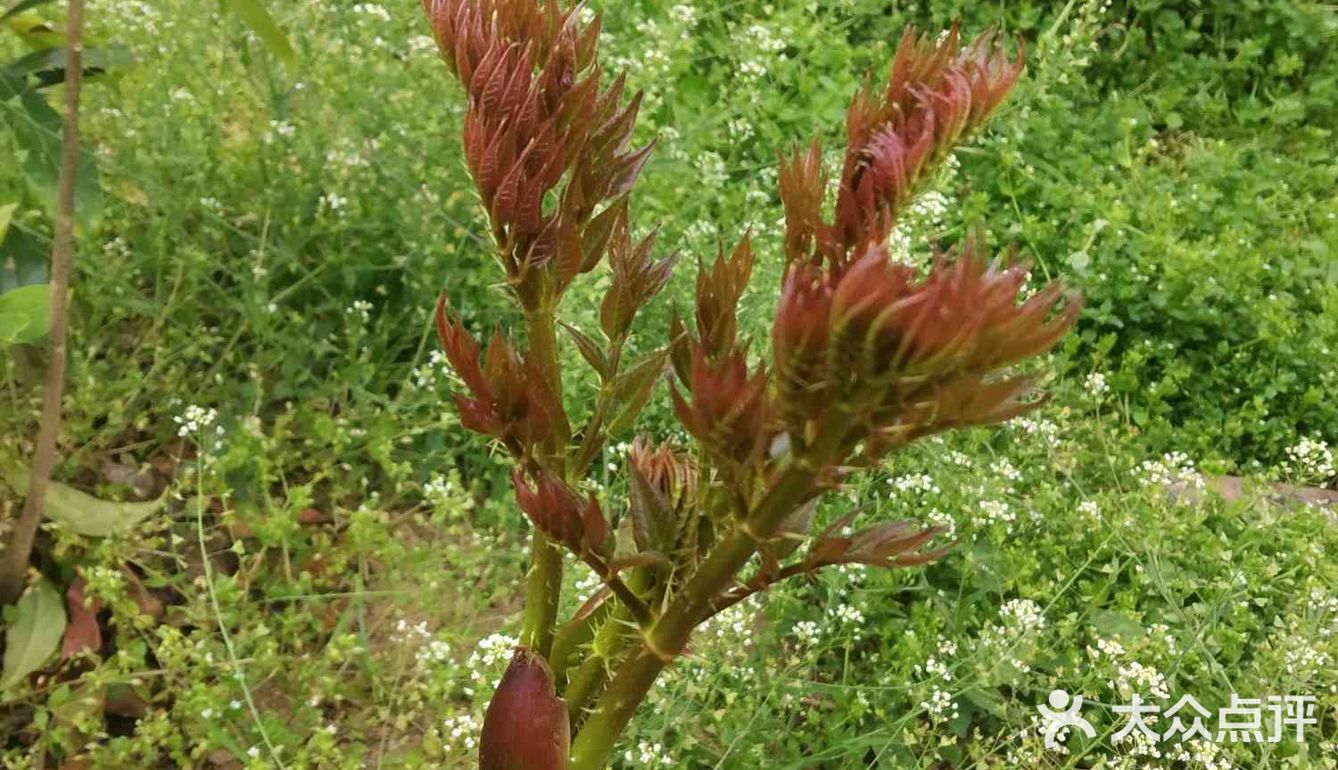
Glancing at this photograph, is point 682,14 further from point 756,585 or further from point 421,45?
point 756,585

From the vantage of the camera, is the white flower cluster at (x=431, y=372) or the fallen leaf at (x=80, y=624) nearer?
the fallen leaf at (x=80, y=624)

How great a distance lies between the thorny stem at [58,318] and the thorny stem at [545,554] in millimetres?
770

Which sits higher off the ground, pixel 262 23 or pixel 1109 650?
pixel 262 23

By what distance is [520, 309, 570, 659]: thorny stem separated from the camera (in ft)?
2.31

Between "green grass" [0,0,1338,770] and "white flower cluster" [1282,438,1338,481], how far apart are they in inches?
1.9

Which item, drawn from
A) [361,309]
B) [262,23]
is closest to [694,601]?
[262,23]

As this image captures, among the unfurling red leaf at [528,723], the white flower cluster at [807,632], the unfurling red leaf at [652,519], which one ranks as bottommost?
the white flower cluster at [807,632]

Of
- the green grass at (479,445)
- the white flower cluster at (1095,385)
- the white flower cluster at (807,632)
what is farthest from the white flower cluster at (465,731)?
the white flower cluster at (1095,385)

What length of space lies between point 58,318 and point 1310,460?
1852 mm

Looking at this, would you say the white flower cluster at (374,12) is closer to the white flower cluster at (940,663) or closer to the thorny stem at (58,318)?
the thorny stem at (58,318)

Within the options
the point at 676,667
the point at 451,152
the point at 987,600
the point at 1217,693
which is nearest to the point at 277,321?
the point at 451,152

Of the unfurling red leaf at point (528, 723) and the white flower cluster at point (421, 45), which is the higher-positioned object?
the white flower cluster at point (421, 45)

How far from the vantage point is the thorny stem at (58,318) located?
123cm

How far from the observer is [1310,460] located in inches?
77.9
